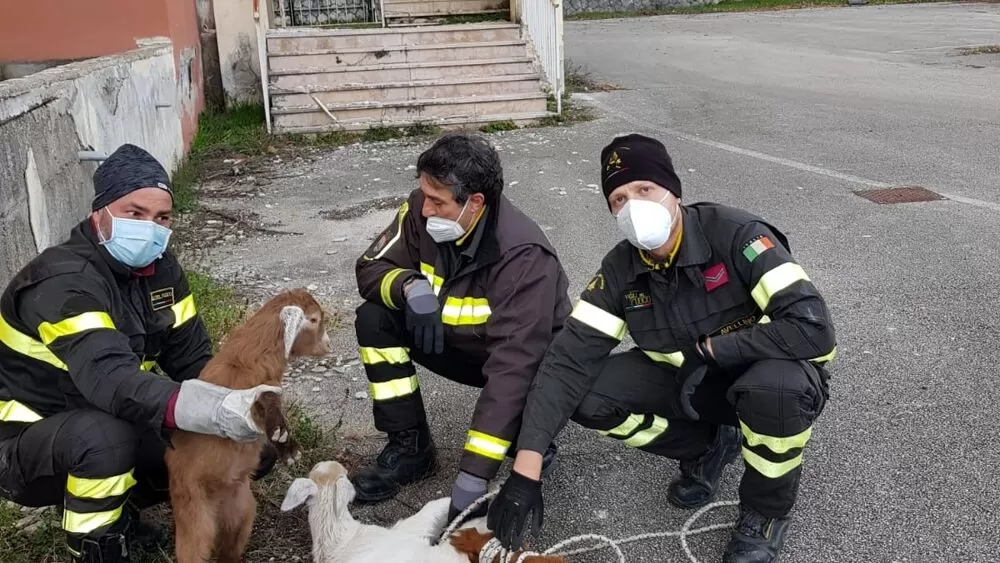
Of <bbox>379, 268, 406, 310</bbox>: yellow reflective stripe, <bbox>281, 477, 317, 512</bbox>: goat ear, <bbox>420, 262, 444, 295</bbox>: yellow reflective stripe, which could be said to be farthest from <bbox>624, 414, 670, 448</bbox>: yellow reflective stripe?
<bbox>281, 477, 317, 512</bbox>: goat ear

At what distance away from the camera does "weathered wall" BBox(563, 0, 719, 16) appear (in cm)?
3209

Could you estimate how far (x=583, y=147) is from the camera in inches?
366

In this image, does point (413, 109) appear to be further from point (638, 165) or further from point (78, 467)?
point (78, 467)

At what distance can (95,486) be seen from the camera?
254cm

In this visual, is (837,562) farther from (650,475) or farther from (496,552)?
(496,552)

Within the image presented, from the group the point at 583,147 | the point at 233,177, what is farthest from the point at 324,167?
the point at 583,147

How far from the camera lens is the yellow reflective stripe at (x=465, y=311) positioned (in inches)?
124

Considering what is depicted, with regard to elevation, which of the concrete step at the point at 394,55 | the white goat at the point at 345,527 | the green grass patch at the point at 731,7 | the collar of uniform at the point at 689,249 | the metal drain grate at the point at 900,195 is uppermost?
the green grass patch at the point at 731,7

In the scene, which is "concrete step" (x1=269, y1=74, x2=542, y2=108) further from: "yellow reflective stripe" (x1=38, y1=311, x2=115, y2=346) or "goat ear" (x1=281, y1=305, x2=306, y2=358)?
"yellow reflective stripe" (x1=38, y1=311, x2=115, y2=346)

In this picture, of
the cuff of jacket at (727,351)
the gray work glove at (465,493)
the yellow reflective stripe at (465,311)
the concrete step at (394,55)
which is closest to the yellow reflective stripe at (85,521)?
the gray work glove at (465,493)

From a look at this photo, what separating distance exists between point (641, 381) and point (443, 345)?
0.75 m

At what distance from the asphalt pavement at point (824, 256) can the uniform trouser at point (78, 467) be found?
3.19 feet

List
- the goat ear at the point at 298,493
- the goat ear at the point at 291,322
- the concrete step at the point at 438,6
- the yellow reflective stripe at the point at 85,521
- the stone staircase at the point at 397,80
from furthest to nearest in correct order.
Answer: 1. the concrete step at the point at 438,6
2. the stone staircase at the point at 397,80
3. the goat ear at the point at 291,322
4. the goat ear at the point at 298,493
5. the yellow reflective stripe at the point at 85,521

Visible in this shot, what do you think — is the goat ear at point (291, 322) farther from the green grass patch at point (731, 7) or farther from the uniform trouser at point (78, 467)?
the green grass patch at point (731, 7)
